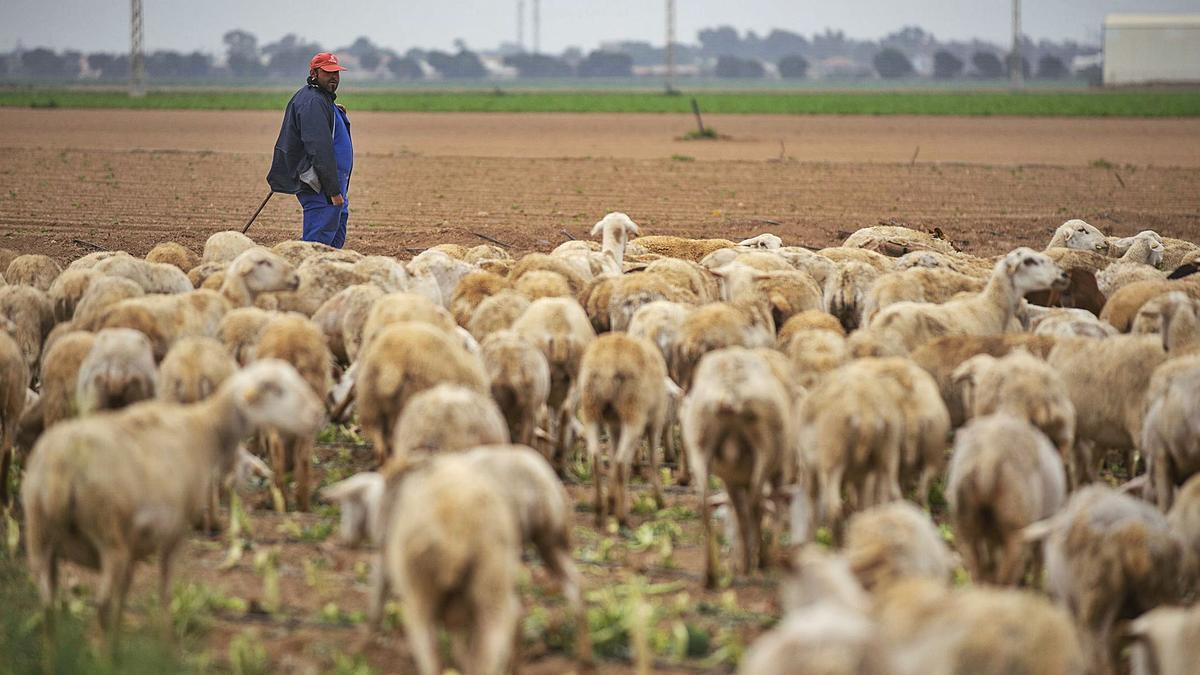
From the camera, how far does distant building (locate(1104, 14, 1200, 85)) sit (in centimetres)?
11694

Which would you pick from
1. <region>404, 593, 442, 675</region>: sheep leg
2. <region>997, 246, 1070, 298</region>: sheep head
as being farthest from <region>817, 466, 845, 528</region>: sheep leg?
<region>997, 246, 1070, 298</region>: sheep head

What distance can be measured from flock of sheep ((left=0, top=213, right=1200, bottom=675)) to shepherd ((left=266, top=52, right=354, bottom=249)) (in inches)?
105

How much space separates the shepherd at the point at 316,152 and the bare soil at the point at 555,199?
353 cm

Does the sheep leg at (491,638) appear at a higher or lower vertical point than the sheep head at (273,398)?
lower

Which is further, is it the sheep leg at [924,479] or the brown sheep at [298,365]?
the brown sheep at [298,365]

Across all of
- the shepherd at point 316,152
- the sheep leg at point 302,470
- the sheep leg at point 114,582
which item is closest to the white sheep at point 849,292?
the sheep leg at point 302,470

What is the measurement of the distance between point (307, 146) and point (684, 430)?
8445 millimetres

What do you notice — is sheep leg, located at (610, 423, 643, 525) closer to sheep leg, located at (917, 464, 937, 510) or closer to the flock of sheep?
the flock of sheep

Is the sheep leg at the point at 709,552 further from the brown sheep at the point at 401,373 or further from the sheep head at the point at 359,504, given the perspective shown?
the sheep head at the point at 359,504

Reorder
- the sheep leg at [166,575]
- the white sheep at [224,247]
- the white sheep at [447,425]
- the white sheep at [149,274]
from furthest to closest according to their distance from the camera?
the white sheep at [224,247], the white sheep at [149,274], the white sheep at [447,425], the sheep leg at [166,575]

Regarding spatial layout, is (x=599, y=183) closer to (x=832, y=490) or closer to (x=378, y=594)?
(x=832, y=490)

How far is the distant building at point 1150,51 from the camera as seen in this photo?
11694 centimetres

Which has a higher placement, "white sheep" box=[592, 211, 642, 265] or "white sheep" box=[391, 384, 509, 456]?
"white sheep" box=[592, 211, 642, 265]

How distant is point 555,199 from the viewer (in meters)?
29.1
